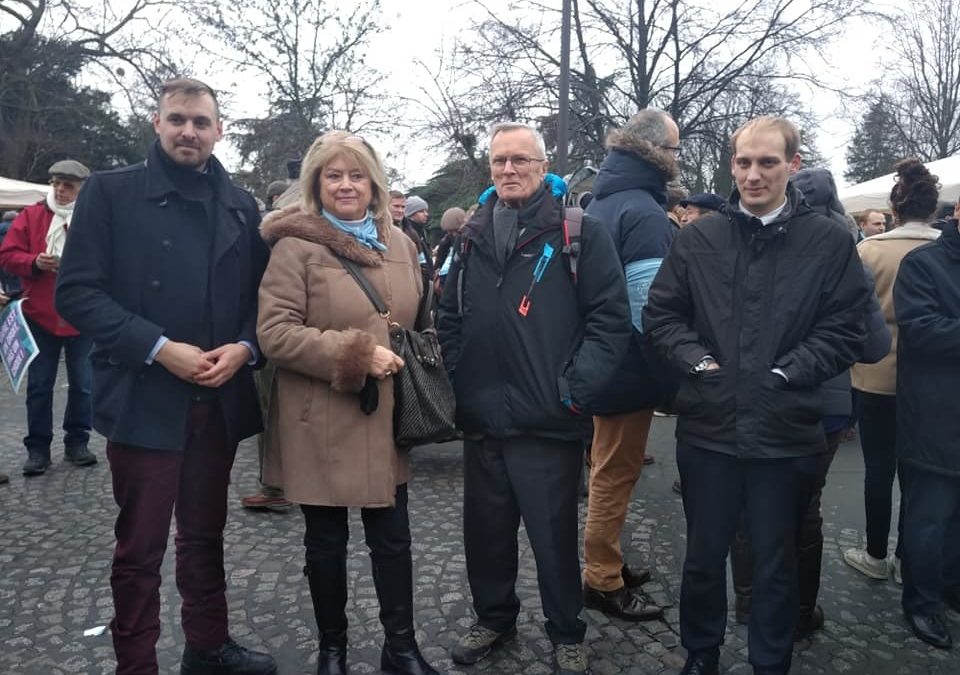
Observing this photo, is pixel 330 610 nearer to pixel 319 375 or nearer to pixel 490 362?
pixel 319 375

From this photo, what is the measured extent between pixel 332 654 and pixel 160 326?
137 cm

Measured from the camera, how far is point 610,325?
2836mm

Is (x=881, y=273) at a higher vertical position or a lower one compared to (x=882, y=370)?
higher

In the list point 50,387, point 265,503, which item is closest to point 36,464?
point 50,387

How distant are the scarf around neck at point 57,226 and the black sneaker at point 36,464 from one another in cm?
143

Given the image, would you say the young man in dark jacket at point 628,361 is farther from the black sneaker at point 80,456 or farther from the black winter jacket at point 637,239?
the black sneaker at point 80,456

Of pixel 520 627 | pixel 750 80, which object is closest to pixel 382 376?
pixel 520 627

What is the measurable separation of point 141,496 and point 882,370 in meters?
3.34

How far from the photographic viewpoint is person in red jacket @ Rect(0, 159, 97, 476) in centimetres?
536

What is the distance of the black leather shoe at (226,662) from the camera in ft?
9.50

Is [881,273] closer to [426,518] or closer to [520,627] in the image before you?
[520,627]

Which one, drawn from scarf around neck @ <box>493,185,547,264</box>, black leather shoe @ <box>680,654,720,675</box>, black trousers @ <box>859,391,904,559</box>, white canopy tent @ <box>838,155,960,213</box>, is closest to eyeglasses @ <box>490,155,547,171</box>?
scarf around neck @ <box>493,185,547,264</box>

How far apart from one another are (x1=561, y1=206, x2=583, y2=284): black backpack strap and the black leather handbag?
0.61 m

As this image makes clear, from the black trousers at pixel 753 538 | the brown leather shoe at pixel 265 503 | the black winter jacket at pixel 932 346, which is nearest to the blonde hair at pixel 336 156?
the black trousers at pixel 753 538
